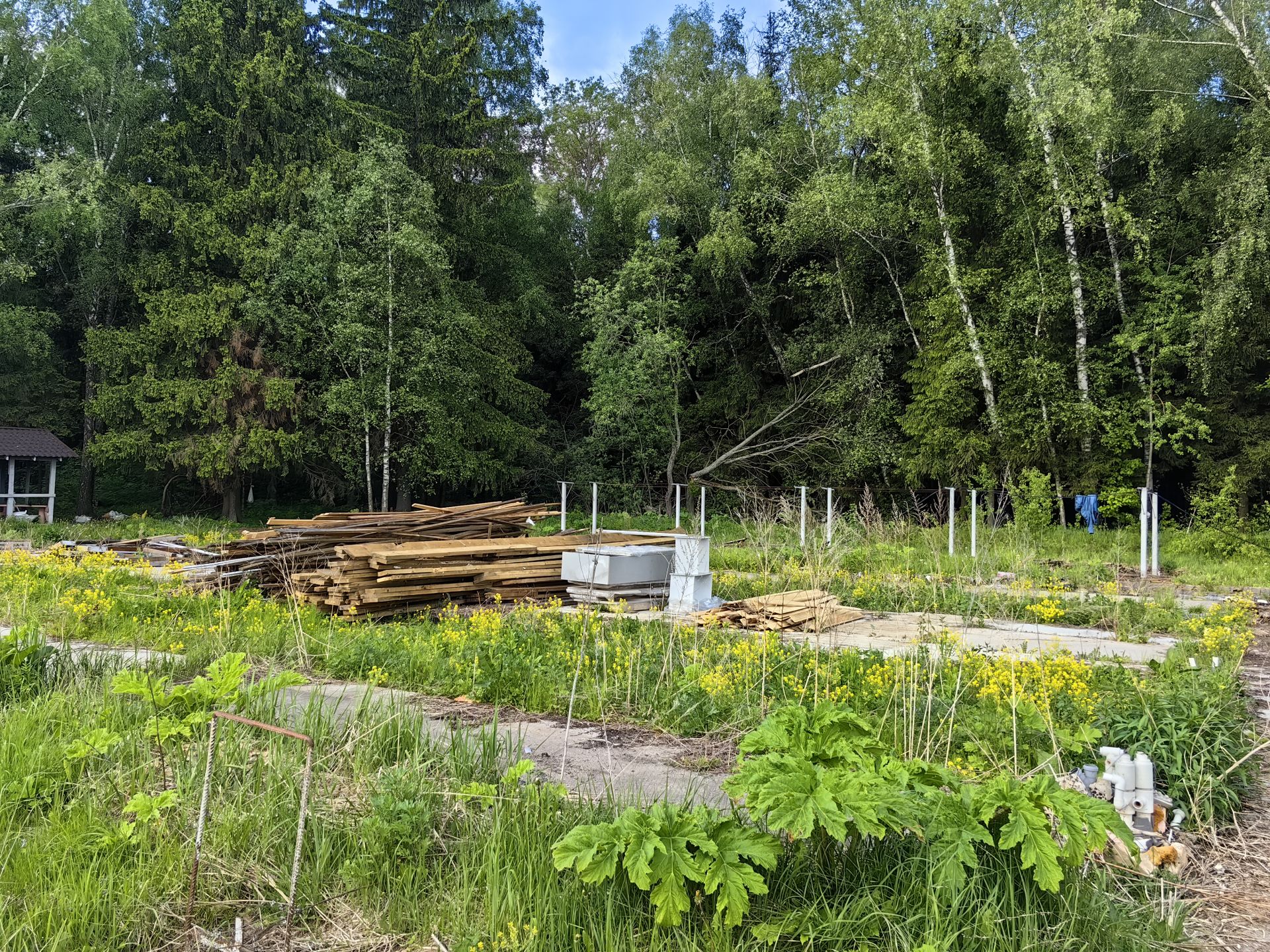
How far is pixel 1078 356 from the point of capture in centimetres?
1781

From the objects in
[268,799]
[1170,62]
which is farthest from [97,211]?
[1170,62]

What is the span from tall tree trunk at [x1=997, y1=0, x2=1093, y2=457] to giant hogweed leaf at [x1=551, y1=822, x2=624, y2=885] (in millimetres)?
18072

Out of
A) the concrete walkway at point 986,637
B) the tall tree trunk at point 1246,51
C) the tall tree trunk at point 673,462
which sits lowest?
the concrete walkway at point 986,637

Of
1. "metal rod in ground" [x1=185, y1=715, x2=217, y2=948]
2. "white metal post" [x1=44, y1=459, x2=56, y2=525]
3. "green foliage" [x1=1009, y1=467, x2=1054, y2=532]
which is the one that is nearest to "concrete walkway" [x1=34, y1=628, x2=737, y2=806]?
"metal rod in ground" [x1=185, y1=715, x2=217, y2=948]

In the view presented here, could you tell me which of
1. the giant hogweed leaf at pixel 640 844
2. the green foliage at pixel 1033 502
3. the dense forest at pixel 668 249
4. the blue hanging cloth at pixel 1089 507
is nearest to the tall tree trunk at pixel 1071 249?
the dense forest at pixel 668 249

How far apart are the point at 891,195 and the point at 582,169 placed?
1408cm

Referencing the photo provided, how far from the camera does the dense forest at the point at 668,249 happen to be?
1752 cm

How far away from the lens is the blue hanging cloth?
1719 centimetres

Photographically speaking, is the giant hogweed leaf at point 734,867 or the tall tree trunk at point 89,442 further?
the tall tree trunk at point 89,442

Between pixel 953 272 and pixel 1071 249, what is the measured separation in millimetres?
2403

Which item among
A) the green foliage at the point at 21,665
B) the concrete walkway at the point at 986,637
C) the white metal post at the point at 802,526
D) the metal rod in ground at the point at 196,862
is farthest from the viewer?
the white metal post at the point at 802,526

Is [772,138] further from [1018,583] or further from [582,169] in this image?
[1018,583]

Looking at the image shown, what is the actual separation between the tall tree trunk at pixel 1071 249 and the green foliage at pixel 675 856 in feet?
58.7

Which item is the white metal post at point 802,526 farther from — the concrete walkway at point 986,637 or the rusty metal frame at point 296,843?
the rusty metal frame at point 296,843
